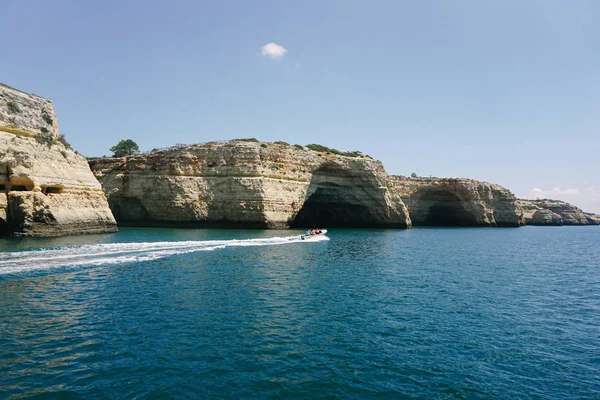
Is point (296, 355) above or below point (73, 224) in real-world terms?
below

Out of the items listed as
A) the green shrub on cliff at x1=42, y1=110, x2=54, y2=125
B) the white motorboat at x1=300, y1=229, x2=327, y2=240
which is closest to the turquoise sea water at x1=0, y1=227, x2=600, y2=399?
the white motorboat at x1=300, y1=229, x2=327, y2=240

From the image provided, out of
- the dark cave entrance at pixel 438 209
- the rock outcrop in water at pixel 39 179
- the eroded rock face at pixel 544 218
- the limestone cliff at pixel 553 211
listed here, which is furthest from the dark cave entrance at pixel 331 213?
the eroded rock face at pixel 544 218

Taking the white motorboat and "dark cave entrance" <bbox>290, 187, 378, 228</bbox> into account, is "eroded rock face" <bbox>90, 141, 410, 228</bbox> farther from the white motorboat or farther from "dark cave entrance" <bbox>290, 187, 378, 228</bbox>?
the white motorboat

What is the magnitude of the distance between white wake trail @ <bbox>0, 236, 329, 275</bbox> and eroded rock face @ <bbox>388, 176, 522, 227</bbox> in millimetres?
57121

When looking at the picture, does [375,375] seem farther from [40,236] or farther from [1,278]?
[40,236]

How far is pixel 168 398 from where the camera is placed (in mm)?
8562

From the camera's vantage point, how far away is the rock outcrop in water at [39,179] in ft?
116

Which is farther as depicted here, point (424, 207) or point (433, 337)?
point (424, 207)

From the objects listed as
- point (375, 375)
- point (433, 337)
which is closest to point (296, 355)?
point (375, 375)

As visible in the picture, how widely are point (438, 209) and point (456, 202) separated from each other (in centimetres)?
521

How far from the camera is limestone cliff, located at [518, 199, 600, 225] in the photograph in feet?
451

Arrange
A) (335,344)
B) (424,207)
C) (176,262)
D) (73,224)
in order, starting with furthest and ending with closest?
1. (424,207)
2. (73,224)
3. (176,262)
4. (335,344)

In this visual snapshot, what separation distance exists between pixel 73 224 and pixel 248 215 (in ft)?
74.7

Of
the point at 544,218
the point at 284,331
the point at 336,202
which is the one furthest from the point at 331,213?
the point at 544,218
